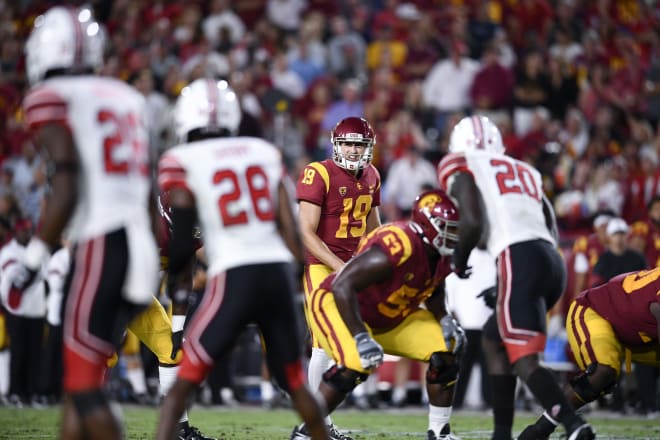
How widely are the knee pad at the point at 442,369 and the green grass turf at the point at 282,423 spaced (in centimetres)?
140

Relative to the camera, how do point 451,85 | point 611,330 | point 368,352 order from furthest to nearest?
1. point 451,85
2. point 611,330
3. point 368,352

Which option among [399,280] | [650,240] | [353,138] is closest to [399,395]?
[650,240]

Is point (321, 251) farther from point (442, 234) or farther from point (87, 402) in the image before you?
point (87, 402)

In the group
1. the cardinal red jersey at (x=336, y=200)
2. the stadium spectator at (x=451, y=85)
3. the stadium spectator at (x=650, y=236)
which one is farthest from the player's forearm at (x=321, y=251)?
the stadium spectator at (x=451, y=85)

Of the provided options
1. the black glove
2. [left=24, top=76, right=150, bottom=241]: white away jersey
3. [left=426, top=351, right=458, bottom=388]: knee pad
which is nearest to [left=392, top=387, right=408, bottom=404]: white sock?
the black glove

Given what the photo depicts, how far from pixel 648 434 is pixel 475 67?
7574mm

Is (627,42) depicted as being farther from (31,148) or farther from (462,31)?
(31,148)

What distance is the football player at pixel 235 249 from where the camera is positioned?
4.95 m

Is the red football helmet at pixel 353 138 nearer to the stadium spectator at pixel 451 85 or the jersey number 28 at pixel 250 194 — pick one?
the jersey number 28 at pixel 250 194

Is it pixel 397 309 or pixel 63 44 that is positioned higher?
pixel 63 44

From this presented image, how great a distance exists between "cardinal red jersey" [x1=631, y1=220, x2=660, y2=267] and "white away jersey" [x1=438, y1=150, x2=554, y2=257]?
5496 millimetres

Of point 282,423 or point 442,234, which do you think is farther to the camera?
point 282,423

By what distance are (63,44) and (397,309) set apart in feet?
8.51

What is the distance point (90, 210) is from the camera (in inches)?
183
